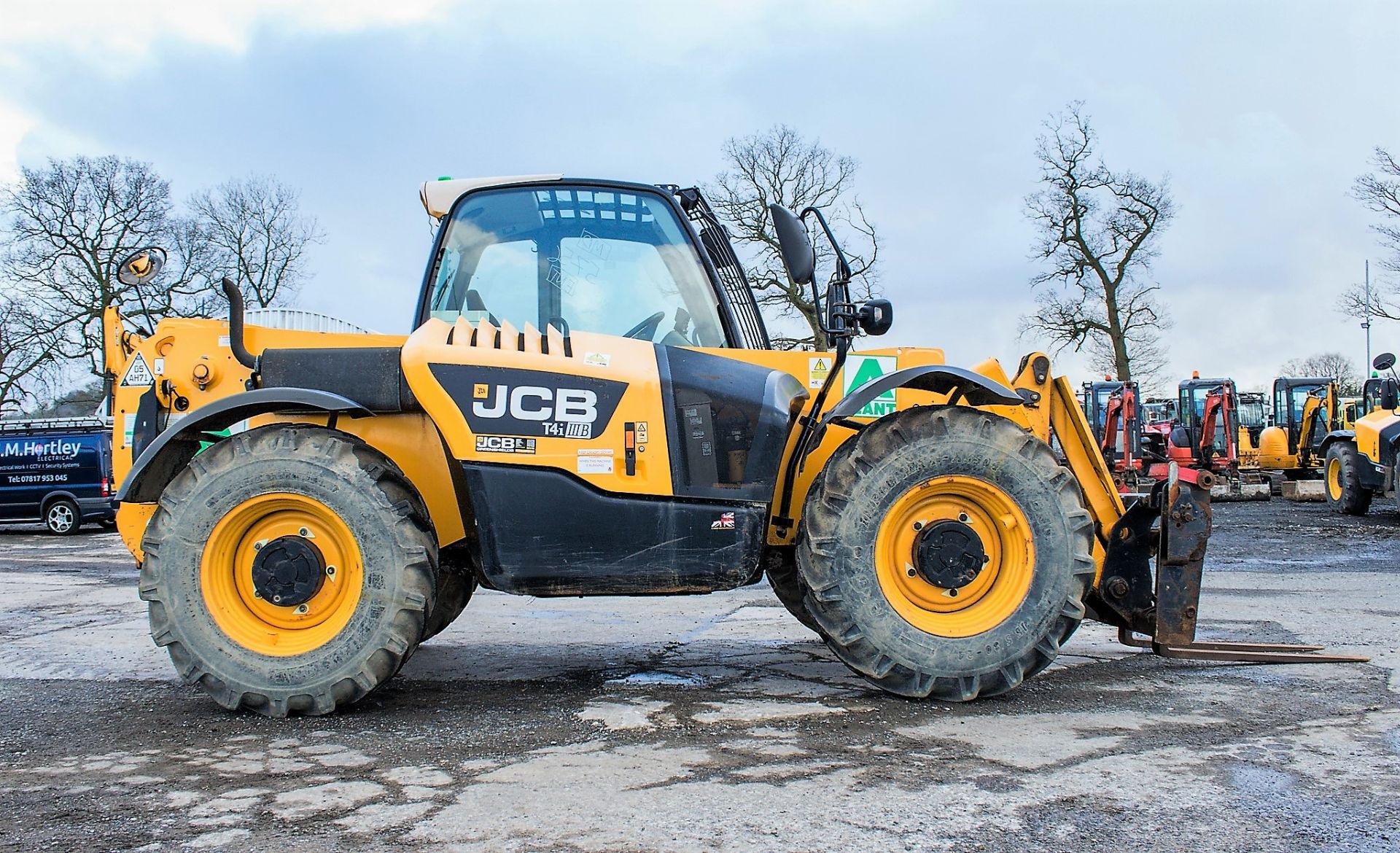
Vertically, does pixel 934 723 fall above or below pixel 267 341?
below

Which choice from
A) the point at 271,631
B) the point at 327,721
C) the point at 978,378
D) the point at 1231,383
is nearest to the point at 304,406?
the point at 271,631

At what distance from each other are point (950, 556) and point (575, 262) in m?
2.06

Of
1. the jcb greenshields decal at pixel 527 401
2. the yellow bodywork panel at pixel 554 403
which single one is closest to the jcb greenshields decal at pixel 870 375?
the yellow bodywork panel at pixel 554 403

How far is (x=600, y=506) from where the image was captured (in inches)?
166

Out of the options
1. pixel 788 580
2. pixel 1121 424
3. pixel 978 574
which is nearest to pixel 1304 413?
pixel 1121 424

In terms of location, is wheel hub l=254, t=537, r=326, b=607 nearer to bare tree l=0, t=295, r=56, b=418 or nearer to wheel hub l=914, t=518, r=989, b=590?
wheel hub l=914, t=518, r=989, b=590

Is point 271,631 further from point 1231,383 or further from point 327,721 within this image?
point 1231,383

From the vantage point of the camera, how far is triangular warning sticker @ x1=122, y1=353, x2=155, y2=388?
4.73 m

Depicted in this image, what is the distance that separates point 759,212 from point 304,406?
18.8 metres

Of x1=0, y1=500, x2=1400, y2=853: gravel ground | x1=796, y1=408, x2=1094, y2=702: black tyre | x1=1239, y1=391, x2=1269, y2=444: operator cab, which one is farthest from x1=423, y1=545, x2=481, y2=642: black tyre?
x1=1239, y1=391, x2=1269, y2=444: operator cab

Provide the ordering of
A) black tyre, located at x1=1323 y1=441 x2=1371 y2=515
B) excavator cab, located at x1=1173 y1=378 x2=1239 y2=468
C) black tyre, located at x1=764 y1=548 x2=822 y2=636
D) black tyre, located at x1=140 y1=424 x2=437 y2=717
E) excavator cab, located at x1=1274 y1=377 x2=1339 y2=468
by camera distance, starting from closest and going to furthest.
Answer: black tyre, located at x1=140 y1=424 x2=437 y2=717 < black tyre, located at x1=764 y1=548 x2=822 y2=636 < black tyre, located at x1=1323 y1=441 x2=1371 y2=515 < excavator cab, located at x1=1173 y1=378 x2=1239 y2=468 < excavator cab, located at x1=1274 y1=377 x2=1339 y2=468

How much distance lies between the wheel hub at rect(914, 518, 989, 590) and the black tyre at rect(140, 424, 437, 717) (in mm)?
1919

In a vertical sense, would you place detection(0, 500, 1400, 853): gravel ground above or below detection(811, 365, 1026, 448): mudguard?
below

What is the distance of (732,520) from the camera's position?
4.26 meters
